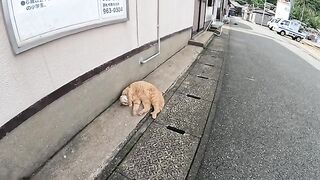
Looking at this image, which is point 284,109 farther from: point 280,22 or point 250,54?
point 280,22

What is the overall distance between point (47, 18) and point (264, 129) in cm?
374

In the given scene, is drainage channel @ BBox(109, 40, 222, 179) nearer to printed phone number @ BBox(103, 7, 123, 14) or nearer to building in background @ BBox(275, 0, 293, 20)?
printed phone number @ BBox(103, 7, 123, 14)

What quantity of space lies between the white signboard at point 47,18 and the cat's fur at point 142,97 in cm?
120

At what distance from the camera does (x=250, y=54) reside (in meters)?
9.81

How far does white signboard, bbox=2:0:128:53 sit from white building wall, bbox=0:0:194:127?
0.25 ft

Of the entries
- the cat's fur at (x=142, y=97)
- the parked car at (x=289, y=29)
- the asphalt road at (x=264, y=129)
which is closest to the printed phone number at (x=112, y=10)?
the cat's fur at (x=142, y=97)

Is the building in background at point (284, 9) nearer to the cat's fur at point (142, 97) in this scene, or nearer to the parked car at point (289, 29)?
the parked car at point (289, 29)

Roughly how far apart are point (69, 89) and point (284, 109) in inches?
171

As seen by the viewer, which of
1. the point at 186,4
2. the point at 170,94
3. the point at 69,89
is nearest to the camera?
the point at 69,89

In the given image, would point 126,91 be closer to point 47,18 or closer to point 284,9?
point 47,18

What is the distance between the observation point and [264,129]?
4121 mm

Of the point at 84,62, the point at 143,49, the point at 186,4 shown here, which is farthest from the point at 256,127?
the point at 186,4

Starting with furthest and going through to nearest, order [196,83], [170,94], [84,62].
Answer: [196,83]
[170,94]
[84,62]

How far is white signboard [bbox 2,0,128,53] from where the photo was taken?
82.0 inches
